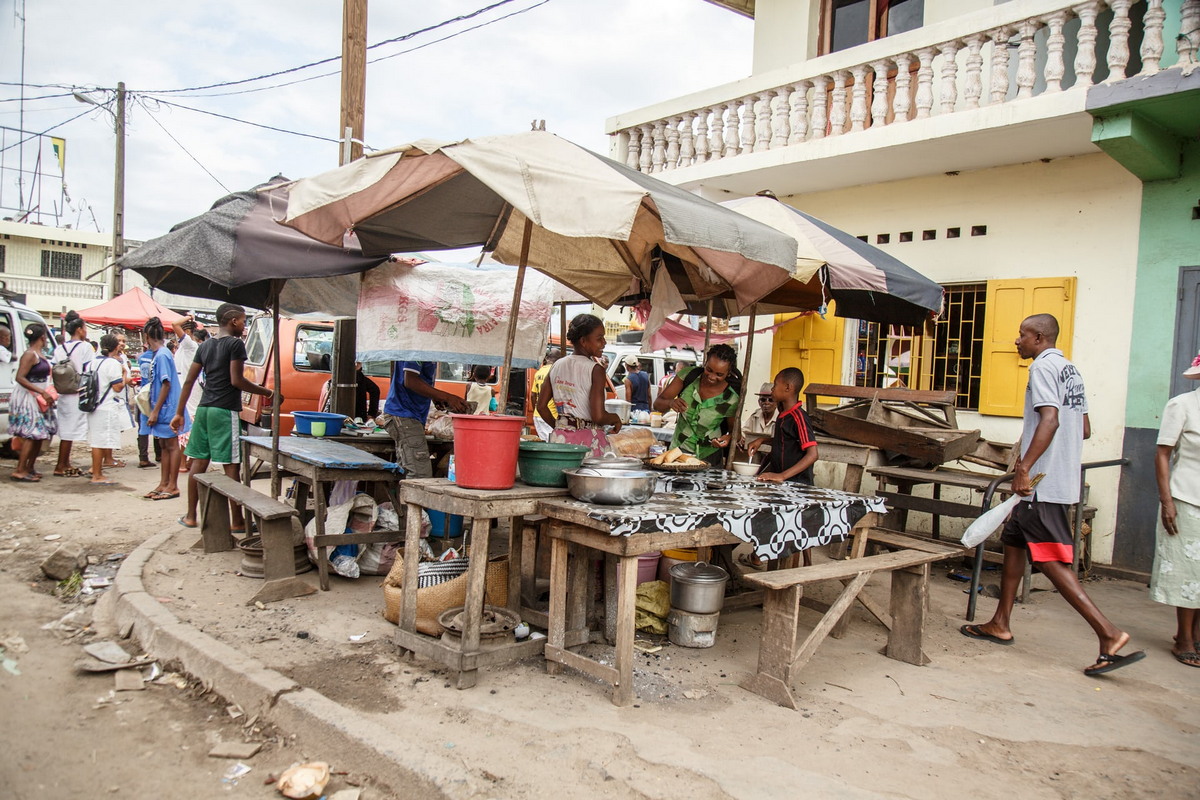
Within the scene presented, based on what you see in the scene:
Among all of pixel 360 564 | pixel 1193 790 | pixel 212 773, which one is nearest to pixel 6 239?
pixel 360 564

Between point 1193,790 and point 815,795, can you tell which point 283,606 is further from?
point 1193,790

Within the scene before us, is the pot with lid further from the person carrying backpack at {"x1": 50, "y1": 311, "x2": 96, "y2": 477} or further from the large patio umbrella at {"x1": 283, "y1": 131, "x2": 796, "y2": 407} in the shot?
the person carrying backpack at {"x1": 50, "y1": 311, "x2": 96, "y2": 477}

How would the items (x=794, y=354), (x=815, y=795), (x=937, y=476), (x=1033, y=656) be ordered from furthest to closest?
(x=794, y=354)
(x=937, y=476)
(x=1033, y=656)
(x=815, y=795)

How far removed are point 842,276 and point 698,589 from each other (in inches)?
89.9

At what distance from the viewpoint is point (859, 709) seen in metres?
3.79

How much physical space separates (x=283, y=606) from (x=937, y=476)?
16.9 feet

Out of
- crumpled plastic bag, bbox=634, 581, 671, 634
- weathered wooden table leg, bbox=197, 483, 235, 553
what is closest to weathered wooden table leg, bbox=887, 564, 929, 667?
crumpled plastic bag, bbox=634, 581, 671, 634

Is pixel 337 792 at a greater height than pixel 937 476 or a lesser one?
lesser

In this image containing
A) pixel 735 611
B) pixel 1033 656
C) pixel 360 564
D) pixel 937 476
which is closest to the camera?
pixel 1033 656

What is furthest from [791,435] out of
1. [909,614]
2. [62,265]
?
[62,265]

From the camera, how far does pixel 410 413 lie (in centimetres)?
587

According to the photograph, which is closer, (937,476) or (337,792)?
(337,792)

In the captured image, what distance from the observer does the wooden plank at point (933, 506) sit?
6.10m

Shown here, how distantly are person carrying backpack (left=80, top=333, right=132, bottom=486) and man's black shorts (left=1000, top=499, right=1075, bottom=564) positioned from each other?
31.1 ft
